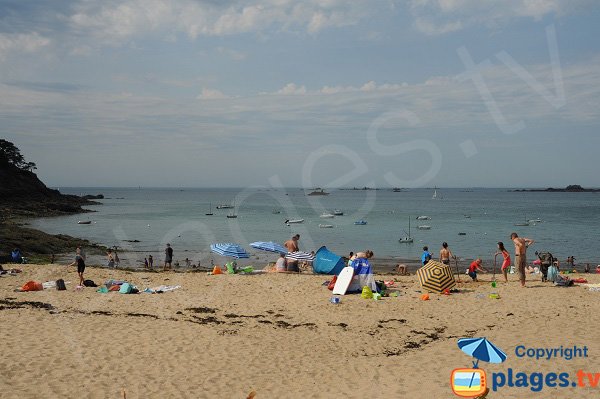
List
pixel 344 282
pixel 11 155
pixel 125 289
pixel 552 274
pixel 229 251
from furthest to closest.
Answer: pixel 11 155 < pixel 229 251 < pixel 552 274 < pixel 125 289 < pixel 344 282

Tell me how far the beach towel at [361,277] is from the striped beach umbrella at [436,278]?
172 cm

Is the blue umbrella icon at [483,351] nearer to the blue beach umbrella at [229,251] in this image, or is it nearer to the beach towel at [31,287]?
the beach towel at [31,287]

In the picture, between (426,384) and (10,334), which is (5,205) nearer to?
(10,334)

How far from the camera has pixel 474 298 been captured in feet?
51.0

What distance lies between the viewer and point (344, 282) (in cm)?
1659

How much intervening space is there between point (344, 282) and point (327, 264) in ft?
13.2

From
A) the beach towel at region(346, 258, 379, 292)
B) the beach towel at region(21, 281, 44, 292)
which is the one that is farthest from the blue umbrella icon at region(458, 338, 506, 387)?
the beach towel at region(21, 281, 44, 292)

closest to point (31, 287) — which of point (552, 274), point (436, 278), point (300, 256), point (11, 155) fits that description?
point (300, 256)

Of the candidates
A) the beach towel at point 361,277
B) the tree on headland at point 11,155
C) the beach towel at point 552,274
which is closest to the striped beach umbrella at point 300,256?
Result: the beach towel at point 361,277

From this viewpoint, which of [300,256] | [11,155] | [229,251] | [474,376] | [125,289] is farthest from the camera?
[11,155]

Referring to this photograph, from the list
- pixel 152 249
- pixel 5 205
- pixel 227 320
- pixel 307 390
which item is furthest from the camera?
pixel 5 205

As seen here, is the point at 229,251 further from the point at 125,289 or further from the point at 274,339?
the point at 274,339

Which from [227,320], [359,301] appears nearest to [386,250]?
[359,301]

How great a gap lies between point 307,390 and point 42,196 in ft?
319
